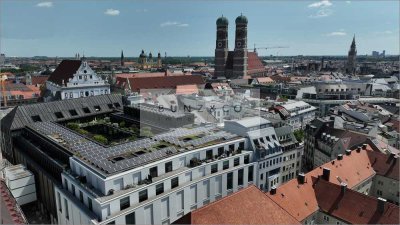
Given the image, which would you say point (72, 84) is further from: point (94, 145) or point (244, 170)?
point (244, 170)

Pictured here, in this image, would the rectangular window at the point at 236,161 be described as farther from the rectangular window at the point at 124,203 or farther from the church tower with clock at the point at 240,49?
the church tower with clock at the point at 240,49

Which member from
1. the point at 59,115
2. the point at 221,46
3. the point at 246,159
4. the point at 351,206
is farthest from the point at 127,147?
the point at 221,46

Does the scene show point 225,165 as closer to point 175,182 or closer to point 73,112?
point 175,182

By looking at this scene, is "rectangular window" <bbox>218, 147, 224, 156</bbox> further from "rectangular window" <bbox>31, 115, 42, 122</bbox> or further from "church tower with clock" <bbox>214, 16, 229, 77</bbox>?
"church tower with clock" <bbox>214, 16, 229, 77</bbox>

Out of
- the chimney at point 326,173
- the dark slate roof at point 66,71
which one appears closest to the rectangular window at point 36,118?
the dark slate roof at point 66,71

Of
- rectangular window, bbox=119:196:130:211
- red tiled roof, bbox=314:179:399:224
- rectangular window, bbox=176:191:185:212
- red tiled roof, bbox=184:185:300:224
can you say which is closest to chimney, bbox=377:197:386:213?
red tiled roof, bbox=314:179:399:224

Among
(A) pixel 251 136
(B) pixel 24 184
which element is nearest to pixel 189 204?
(A) pixel 251 136
